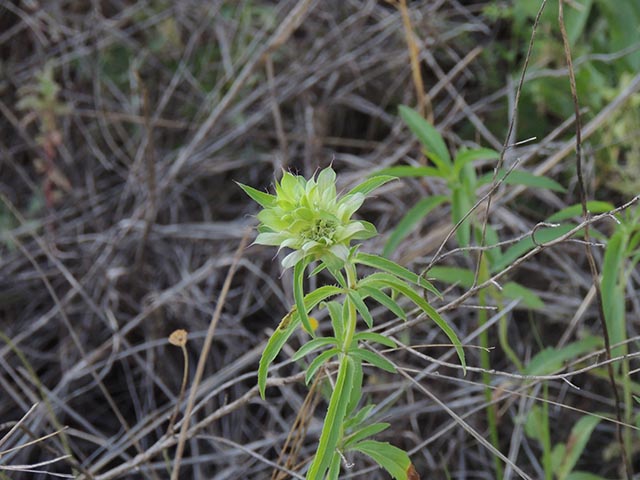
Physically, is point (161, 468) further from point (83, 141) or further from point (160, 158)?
point (83, 141)

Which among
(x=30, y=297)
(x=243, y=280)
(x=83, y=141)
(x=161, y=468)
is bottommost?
(x=161, y=468)

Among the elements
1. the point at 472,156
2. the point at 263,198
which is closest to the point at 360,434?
the point at 263,198

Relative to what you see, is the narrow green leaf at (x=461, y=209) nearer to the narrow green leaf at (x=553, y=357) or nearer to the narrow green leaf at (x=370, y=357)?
the narrow green leaf at (x=553, y=357)

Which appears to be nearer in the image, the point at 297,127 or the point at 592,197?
the point at 592,197

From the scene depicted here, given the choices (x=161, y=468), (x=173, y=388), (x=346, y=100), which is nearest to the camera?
(x=161, y=468)

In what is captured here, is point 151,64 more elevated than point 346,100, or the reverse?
point 151,64

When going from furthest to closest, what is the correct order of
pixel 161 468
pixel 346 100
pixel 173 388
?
pixel 346 100 → pixel 173 388 → pixel 161 468

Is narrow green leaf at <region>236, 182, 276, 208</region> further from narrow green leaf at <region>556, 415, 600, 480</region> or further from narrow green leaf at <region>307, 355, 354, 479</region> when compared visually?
narrow green leaf at <region>556, 415, 600, 480</region>

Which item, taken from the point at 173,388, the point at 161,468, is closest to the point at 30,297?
the point at 173,388

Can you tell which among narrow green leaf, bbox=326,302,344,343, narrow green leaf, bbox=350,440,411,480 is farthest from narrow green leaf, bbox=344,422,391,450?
narrow green leaf, bbox=326,302,344,343
